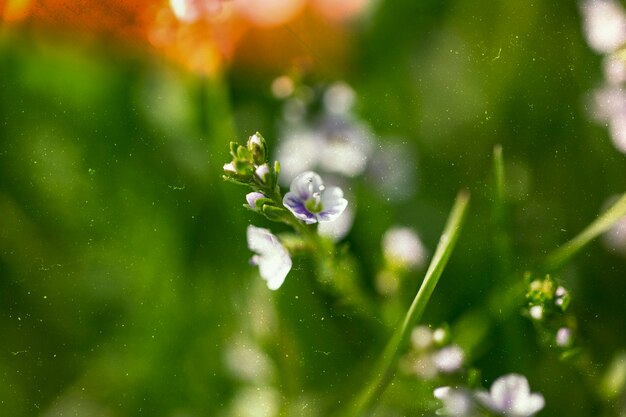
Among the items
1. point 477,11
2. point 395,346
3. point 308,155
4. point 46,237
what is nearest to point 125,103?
point 46,237

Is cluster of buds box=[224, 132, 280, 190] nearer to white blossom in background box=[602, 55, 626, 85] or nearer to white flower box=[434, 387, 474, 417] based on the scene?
white flower box=[434, 387, 474, 417]

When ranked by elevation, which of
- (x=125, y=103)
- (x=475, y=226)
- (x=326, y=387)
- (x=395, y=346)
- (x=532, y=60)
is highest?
(x=125, y=103)

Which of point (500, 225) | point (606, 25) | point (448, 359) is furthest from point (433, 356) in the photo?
point (606, 25)

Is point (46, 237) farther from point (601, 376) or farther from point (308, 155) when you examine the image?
point (601, 376)

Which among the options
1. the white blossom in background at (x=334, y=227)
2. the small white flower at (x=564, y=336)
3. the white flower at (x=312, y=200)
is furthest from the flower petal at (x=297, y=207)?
the small white flower at (x=564, y=336)

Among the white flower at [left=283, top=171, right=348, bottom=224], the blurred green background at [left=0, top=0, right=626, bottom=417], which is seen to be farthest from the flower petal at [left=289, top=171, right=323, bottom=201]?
the blurred green background at [left=0, top=0, right=626, bottom=417]
